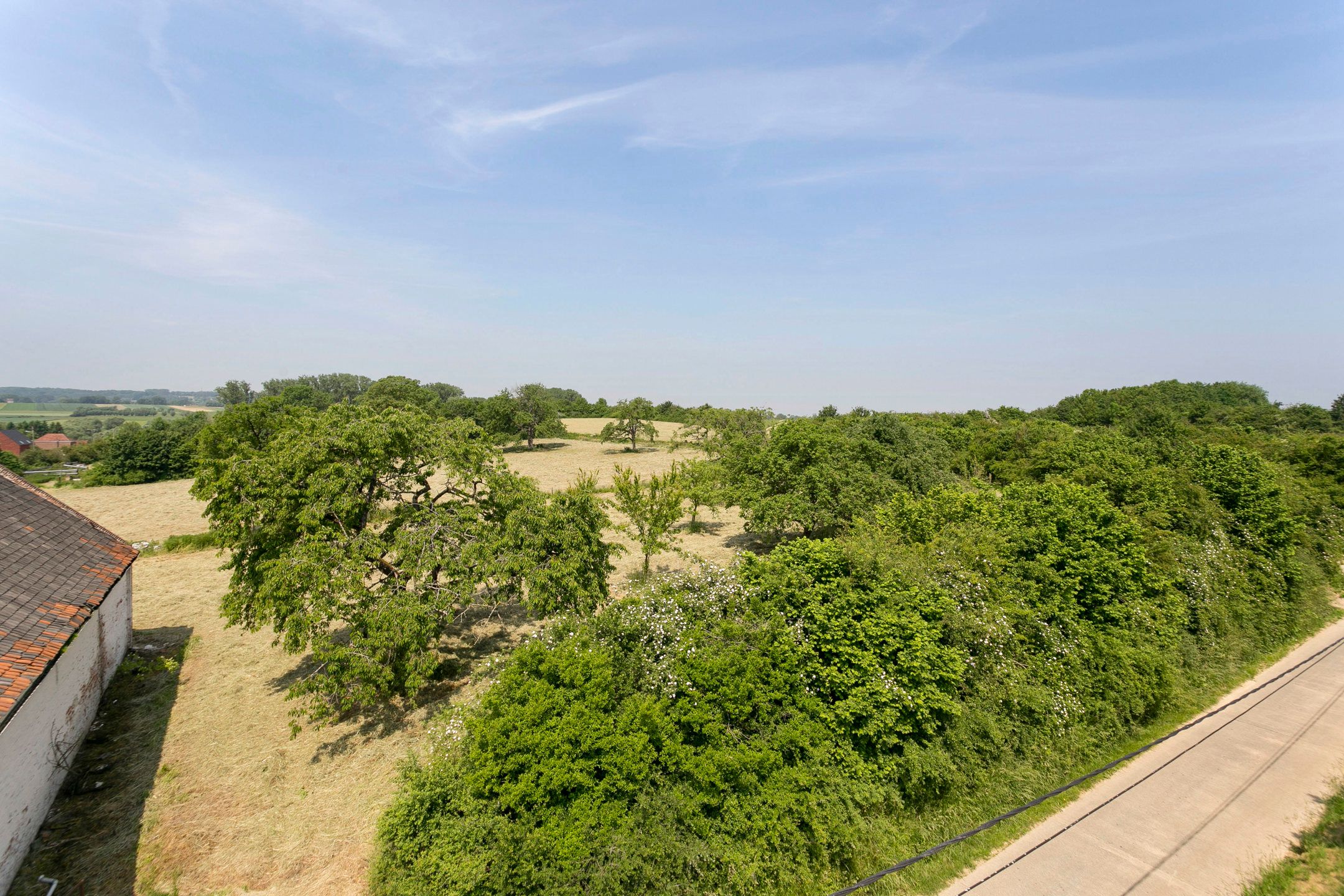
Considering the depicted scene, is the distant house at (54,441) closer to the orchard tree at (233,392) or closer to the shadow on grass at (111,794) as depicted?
the orchard tree at (233,392)

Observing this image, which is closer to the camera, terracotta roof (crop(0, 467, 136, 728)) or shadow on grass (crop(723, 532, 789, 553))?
terracotta roof (crop(0, 467, 136, 728))

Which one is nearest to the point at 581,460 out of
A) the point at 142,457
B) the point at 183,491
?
the point at 183,491

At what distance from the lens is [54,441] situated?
7694 cm

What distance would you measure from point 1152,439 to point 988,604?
31.3 m

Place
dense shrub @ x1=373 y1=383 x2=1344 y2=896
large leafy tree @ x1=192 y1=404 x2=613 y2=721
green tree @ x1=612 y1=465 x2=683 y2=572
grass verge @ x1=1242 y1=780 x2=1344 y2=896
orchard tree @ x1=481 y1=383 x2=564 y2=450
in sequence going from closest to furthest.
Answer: dense shrub @ x1=373 y1=383 x2=1344 y2=896, grass verge @ x1=1242 y1=780 x2=1344 y2=896, large leafy tree @ x1=192 y1=404 x2=613 y2=721, green tree @ x1=612 y1=465 x2=683 y2=572, orchard tree @ x1=481 y1=383 x2=564 y2=450

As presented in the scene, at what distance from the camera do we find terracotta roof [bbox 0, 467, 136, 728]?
320 inches

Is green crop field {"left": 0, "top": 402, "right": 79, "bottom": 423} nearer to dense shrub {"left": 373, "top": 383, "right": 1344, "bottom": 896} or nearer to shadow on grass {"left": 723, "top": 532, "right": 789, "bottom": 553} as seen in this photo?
shadow on grass {"left": 723, "top": 532, "right": 789, "bottom": 553}

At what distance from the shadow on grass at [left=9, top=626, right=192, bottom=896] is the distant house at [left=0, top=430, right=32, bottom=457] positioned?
73846 millimetres

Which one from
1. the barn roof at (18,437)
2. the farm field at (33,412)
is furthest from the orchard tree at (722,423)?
the farm field at (33,412)

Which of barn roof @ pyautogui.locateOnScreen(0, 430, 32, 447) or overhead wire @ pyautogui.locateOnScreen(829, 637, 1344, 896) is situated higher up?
barn roof @ pyautogui.locateOnScreen(0, 430, 32, 447)

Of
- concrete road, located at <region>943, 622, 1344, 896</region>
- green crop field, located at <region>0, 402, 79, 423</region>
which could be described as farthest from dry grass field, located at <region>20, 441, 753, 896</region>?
green crop field, located at <region>0, 402, 79, 423</region>

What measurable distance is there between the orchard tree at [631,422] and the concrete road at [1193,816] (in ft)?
168

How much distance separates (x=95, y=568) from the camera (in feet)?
38.6

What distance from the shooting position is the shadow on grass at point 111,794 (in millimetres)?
8078
